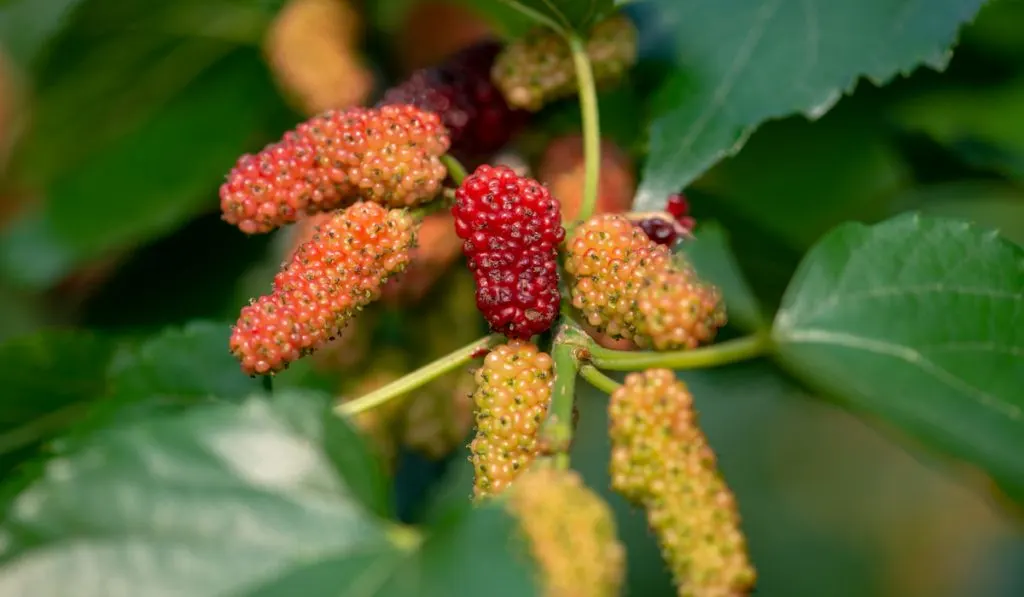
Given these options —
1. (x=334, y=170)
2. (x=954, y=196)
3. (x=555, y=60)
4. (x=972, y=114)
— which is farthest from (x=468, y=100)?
(x=954, y=196)

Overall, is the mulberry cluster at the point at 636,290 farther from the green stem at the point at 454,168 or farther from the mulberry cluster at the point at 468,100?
the mulberry cluster at the point at 468,100

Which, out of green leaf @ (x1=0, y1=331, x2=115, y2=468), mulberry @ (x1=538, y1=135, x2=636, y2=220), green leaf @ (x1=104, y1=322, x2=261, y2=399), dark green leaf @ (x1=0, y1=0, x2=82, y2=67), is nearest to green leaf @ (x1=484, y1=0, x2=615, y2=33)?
mulberry @ (x1=538, y1=135, x2=636, y2=220)

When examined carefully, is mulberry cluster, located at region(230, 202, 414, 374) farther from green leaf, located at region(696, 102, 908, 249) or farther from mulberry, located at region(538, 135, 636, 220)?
green leaf, located at region(696, 102, 908, 249)

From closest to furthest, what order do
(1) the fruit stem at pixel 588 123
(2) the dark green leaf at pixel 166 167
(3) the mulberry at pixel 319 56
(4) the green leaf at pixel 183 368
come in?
(1) the fruit stem at pixel 588 123, (4) the green leaf at pixel 183 368, (3) the mulberry at pixel 319 56, (2) the dark green leaf at pixel 166 167

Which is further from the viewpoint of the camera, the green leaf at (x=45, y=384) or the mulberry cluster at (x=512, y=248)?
the green leaf at (x=45, y=384)

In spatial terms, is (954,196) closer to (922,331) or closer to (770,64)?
(770,64)

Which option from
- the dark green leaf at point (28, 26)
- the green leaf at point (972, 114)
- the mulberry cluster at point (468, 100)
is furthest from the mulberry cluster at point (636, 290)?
the dark green leaf at point (28, 26)

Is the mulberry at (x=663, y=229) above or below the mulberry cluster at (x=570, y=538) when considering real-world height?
above
